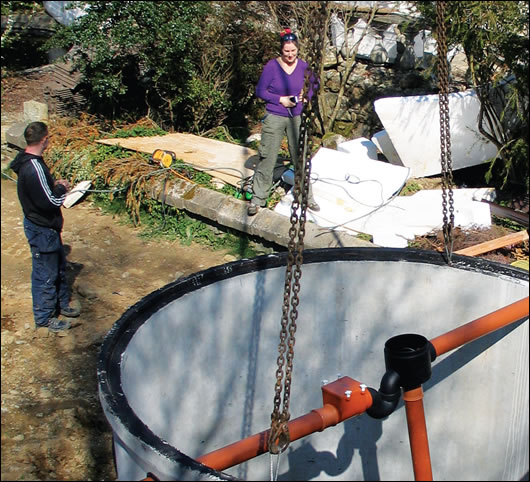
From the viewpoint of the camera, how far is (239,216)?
6801 millimetres

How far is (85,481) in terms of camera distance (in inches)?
159

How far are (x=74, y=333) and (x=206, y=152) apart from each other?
341 cm

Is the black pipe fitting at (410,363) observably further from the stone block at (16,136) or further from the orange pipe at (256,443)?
the stone block at (16,136)

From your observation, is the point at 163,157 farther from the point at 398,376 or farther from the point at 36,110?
the point at 398,376

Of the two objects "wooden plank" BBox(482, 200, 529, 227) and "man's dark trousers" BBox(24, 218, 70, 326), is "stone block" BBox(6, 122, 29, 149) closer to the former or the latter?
"man's dark trousers" BBox(24, 218, 70, 326)

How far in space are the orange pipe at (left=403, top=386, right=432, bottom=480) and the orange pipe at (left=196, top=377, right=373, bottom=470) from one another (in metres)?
0.20

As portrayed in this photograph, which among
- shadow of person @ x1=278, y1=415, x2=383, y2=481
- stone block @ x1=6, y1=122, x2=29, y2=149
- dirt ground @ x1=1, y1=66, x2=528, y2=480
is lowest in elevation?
shadow of person @ x1=278, y1=415, x2=383, y2=481

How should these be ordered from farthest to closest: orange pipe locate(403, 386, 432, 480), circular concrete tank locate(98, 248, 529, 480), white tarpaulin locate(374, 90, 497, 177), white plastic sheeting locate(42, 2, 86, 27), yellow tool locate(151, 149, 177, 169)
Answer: white plastic sheeting locate(42, 2, 86, 27), yellow tool locate(151, 149, 177, 169), white tarpaulin locate(374, 90, 497, 177), circular concrete tank locate(98, 248, 529, 480), orange pipe locate(403, 386, 432, 480)

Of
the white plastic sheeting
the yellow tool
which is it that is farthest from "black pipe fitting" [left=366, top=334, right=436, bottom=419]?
the white plastic sheeting

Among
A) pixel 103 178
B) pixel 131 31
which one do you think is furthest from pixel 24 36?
pixel 103 178

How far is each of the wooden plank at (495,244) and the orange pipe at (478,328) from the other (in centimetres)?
210

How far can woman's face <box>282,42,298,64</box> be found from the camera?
6.11m

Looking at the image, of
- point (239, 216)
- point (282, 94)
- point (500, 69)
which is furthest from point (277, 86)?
point (500, 69)

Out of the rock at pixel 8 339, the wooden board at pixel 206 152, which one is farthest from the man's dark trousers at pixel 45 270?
the wooden board at pixel 206 152
